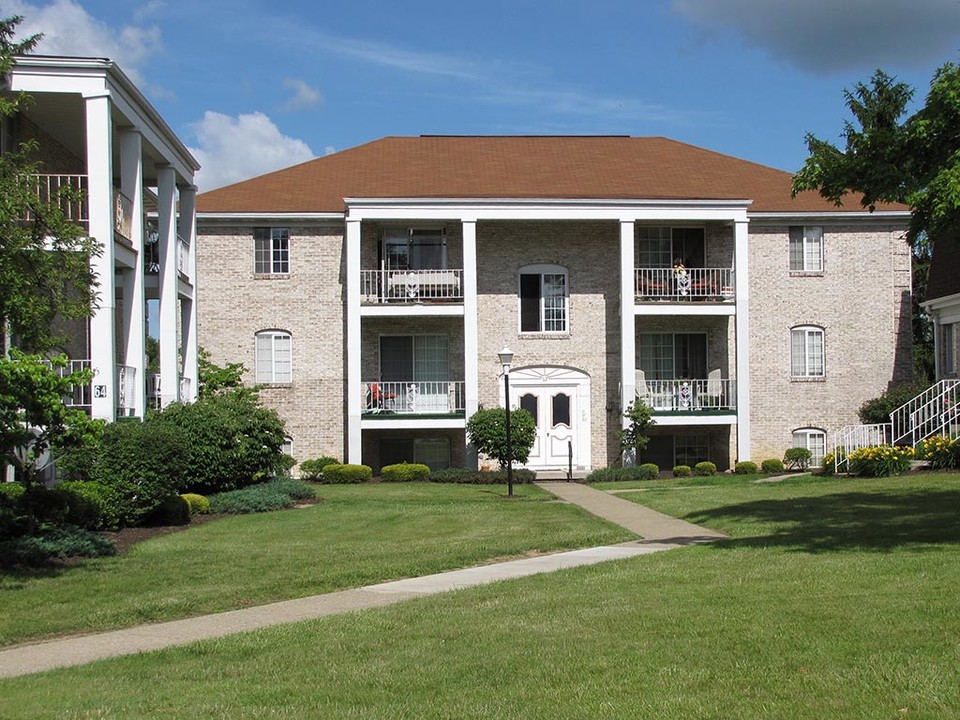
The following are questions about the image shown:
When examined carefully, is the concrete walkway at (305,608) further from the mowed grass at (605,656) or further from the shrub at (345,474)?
the shrub at (345,474)

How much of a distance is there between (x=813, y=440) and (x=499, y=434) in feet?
31.7

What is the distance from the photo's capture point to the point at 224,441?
71.3 feet

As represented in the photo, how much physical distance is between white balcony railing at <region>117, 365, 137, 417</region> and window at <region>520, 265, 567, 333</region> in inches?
543

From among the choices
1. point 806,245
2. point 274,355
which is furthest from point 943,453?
point 274,355

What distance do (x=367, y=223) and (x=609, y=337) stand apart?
301 inches

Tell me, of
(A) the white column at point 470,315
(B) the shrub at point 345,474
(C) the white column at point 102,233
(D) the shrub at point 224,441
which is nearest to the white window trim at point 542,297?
(A) the white column at point 470,315

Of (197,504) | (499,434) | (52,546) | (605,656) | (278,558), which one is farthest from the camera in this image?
(499,434)

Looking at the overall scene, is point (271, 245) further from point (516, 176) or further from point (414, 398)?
point (516, 176)

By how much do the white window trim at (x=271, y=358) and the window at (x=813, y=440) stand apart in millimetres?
14620

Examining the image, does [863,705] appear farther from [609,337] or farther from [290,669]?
[609,337]

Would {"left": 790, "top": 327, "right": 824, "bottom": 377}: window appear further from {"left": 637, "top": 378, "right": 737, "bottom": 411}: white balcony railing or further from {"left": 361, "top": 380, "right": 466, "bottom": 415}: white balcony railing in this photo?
{"left": 361, "top": 380, "right": 466, "bottom": 415}: white balcony railing

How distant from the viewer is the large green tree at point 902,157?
38.6ft

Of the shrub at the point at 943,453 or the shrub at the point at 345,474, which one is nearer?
the shrub at the point at 943,453

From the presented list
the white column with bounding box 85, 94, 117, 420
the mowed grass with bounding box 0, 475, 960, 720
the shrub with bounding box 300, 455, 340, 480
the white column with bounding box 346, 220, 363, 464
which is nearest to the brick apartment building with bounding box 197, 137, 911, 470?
the white column with bounding box 346, 220, 363, 464
